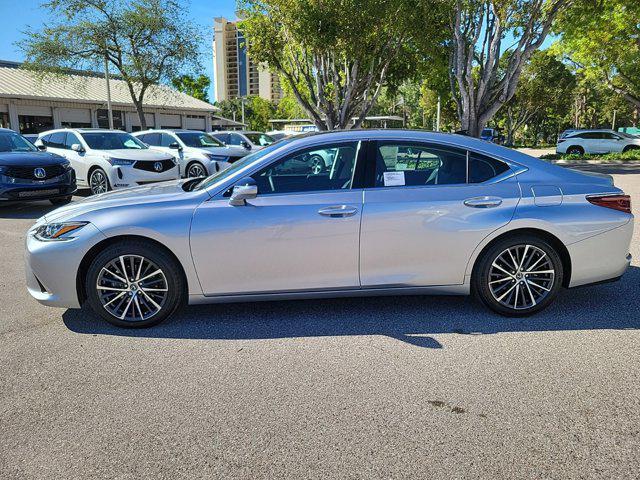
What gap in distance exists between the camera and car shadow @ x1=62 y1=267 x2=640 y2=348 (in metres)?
4.17

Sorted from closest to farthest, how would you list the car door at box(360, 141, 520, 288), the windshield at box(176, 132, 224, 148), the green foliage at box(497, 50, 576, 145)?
the car door at box(360, 141, 520, 288), the windshield at box(176, 132, 224, 148), the green foliage at box(497, 50, 576, 145)

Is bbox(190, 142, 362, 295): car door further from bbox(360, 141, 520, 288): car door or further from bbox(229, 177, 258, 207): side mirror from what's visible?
bbox(360, 141, 520, 288): car door

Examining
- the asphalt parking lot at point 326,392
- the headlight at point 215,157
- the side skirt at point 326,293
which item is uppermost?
the headlight at point 215,157

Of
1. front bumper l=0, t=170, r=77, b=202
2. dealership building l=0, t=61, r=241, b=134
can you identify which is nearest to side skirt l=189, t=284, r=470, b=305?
front bumper l=0, t=170, r=77, b=202

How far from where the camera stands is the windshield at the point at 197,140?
15.2m

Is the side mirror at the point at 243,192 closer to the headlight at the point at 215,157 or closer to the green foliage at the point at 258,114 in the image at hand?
the headlight at the point at 215,157

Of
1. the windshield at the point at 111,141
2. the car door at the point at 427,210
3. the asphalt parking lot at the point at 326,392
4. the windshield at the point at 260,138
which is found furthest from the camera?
the windshield at the point at 260,138

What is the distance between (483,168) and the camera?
443 centimetres

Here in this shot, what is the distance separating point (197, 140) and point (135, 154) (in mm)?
3361

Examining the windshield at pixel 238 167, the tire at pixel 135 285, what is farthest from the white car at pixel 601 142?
the tire at pixel 135 285

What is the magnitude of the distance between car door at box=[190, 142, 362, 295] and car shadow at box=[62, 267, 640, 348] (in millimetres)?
335

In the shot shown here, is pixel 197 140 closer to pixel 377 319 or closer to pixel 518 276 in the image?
pixel 377 319

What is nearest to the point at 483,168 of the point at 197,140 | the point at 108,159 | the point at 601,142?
the point at 108,159

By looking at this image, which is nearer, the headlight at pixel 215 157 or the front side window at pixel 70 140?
the front side window at pixel 70 140
